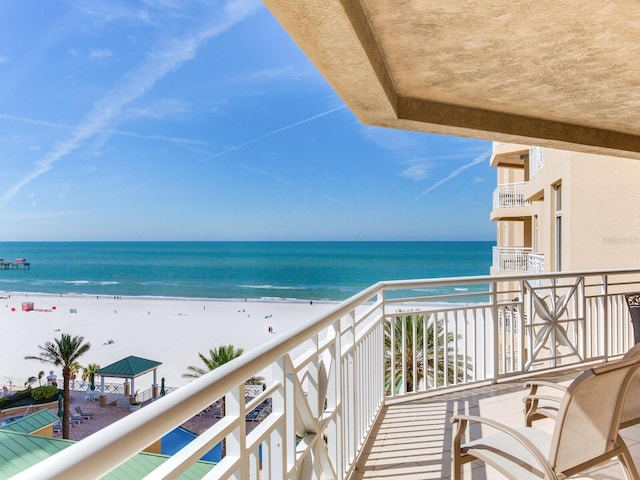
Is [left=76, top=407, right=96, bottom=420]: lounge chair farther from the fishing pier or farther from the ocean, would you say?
the fishing pier

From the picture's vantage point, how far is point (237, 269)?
49.8m

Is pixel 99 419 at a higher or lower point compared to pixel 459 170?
lower

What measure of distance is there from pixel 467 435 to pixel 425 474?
2.16 feet

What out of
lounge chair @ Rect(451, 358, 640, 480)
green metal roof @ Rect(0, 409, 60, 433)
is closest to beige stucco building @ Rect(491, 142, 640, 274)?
lounge chair @ Rect(451, 358, 640, 480)

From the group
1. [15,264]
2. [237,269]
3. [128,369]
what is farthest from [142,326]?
[15,264]

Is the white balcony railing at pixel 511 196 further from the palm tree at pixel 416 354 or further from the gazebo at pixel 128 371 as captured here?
the gazebo at pixel 128 371

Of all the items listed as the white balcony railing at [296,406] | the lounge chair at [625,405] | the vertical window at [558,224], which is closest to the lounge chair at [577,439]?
the lounge chair at [625,405]

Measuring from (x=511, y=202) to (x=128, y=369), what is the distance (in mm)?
14361

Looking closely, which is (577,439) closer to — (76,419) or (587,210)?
A: (587,210)

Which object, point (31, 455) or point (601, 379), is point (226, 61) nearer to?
point (31, 455)

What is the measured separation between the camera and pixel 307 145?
Answer: 2267 inches

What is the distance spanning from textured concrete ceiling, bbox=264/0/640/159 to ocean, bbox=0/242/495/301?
33.0 meters

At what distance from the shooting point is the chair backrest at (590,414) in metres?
1.75

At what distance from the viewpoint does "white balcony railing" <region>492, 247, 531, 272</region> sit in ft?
49.3
